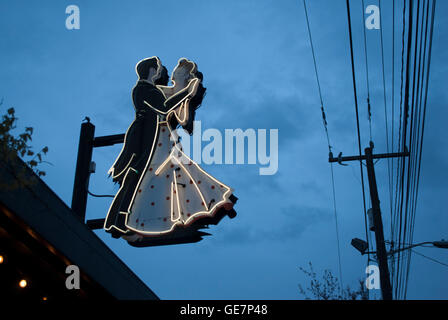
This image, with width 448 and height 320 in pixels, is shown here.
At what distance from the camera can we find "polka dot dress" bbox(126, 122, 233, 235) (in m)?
10.4

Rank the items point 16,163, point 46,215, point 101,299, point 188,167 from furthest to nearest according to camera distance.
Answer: point 188,167 < point 101,299 < point 46,215 < point 16,163

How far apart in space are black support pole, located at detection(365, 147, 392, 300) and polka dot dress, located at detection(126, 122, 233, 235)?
5356 millimetres

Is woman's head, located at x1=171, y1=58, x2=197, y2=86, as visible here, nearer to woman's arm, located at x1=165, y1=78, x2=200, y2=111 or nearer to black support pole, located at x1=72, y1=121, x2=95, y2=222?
woman's arm, located at x1=165, y1=78, x2=200, y2=111

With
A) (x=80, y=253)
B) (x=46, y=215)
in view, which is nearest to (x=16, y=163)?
(x=46, y=215)

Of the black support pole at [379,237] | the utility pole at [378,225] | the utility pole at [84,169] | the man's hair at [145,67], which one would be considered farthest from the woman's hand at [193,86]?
the black support pole at [379,237]

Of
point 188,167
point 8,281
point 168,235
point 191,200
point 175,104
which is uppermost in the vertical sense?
point 175,104

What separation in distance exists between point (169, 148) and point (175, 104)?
40.5 inches

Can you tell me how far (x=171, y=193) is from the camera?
35.7ft

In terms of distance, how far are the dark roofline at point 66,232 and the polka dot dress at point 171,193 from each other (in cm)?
Answer: 192

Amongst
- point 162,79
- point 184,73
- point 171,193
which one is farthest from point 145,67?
point 171,193

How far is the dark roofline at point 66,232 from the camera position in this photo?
21.2ft

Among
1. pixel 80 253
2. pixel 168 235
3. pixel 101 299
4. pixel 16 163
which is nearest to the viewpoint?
→ pixel 16 163

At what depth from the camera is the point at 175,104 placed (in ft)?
39.0
